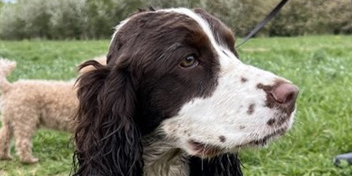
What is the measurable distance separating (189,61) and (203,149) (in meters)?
0.40

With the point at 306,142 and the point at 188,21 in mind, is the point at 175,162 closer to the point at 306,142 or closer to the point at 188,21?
the point at 188,21

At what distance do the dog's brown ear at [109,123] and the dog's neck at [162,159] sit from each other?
3.6 inches

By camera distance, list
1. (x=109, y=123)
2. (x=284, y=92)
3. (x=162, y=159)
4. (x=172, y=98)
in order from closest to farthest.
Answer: (x=284, y=92), (x=172, y=98), (x=109, y=123), (x=162, y=159)

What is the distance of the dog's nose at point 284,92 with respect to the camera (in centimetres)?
240

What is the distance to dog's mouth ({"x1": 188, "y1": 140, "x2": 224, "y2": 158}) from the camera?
105 inches

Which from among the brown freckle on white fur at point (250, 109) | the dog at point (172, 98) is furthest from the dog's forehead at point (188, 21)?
the brown freckle on white fur at point (250, 109)

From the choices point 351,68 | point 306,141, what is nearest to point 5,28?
point 351,68

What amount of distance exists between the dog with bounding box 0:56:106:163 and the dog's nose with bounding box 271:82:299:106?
3.68 m

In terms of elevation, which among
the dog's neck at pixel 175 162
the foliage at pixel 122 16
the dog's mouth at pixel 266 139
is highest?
the dog's mouth at pixel 266 139

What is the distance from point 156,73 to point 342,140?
8.44 ft

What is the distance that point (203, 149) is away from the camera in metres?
2.69

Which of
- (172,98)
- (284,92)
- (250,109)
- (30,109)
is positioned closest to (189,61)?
(172,98)

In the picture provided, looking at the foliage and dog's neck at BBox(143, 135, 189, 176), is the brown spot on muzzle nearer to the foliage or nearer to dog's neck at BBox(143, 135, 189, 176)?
dog's neck at BBox(143, 135, 189, 176)

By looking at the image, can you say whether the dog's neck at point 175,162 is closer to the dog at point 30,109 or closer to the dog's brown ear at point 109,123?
the dog's brown ear at point 109,123
